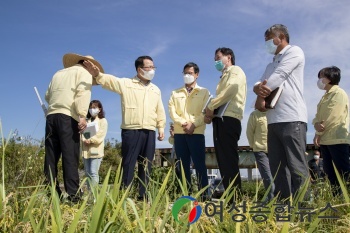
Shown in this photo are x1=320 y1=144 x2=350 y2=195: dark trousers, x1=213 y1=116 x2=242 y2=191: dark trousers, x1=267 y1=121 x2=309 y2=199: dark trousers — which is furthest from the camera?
x1=320 y1=144 x2=350 y2=195: dark trousers

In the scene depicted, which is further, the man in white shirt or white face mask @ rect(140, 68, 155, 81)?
white face mask @ rect(140, 68, 155, 81)

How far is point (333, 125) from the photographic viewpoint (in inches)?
195

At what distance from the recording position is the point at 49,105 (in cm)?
464

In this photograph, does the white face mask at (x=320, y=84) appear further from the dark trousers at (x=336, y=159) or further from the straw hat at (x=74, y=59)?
the straw hat at (x=74, y=59)

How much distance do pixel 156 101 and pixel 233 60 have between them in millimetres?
1173

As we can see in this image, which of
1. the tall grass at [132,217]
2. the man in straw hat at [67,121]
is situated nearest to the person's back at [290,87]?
the tall grass at [132,217]

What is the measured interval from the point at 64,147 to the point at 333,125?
3.28 m

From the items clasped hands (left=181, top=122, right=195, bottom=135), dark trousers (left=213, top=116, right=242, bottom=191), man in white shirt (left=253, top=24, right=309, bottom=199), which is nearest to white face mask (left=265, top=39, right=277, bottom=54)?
man in white shirt (left=253, top=24, right=309, bottom=199)

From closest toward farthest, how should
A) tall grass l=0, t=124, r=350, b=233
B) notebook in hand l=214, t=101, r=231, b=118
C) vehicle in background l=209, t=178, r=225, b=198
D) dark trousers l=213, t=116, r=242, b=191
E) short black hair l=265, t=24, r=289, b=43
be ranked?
tall grass l=0, t=124, r=350, b=233 < vehicle in background l=209, t=178, r=225, b=198 < short black hair l=265, t=24, r=289, b=43 < dark trousers l=213, t=116, r=242, b=191 < notebook in hand l=214, t=101, r=231, b=118

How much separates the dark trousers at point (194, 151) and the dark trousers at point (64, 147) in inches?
56.4

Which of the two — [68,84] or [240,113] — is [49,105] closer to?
[68,84]

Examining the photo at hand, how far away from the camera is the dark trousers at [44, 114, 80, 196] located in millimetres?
4434

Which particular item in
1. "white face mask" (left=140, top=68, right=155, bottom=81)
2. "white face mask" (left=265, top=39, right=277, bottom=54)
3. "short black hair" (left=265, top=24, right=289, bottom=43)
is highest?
"short black hair" (left=265, top=24, right=289, bottom=43)

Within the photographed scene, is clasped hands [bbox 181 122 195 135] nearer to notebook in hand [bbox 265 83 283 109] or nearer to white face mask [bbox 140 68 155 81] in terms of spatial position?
white face mask [bbox 140 68 155 81]
